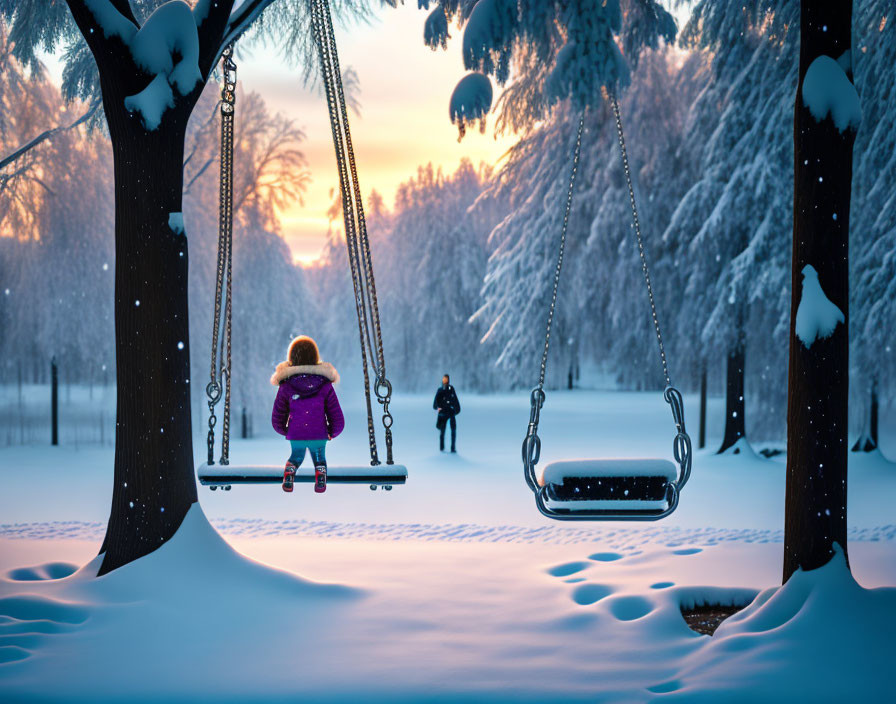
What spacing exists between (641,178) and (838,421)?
10.7m

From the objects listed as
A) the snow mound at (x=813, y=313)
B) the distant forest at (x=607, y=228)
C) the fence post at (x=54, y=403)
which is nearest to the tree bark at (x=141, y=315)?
the snow mound at (x=813, y=313)

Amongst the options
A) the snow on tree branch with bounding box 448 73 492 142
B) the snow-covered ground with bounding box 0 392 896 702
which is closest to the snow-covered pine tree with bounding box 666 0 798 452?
the snow-covered ground with bounding box 0 392 896 702

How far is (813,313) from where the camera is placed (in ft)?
14.6

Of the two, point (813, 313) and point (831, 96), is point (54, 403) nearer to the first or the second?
point (813, 313)

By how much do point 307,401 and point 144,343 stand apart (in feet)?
4.17

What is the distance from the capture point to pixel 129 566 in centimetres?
498

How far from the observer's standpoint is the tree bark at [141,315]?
16.7 ft

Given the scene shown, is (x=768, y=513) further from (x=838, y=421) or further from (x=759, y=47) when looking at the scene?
(x=759, y=47)

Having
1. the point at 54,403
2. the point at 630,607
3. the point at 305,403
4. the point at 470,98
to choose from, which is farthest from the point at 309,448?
the point at 54,403

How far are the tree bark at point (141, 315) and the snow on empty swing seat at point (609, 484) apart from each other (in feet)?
7.95

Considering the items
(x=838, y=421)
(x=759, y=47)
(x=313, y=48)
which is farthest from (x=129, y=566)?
(x=759, y=47)

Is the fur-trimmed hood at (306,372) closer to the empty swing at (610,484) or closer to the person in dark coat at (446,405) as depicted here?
the empty swing at (610,484)

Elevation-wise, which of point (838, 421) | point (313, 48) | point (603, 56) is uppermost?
point (313, 48)

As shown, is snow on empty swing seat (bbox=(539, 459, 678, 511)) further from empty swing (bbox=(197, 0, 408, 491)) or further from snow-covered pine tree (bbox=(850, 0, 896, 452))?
snow-covered pine tree (bbox=(850, 0, 896, 452))
